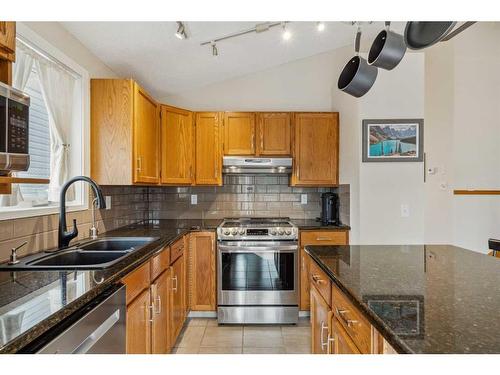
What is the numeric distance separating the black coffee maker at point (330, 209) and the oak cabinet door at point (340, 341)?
205 centimetres

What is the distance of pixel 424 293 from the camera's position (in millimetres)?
1089

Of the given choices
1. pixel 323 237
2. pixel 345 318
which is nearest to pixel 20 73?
pixel 345 318

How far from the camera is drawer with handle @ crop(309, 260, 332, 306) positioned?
59.4 inches

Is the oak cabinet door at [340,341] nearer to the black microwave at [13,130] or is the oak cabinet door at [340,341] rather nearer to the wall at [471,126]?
the black microwave at [13,130]

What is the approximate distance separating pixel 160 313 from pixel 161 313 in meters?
0.03

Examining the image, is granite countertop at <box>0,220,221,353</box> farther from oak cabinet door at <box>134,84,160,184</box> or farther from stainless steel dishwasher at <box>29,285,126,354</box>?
oak cabinet door at <box>134,84,160,184</box>

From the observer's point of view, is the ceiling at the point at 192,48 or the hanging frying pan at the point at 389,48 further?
the ceiling at the point at 192,48

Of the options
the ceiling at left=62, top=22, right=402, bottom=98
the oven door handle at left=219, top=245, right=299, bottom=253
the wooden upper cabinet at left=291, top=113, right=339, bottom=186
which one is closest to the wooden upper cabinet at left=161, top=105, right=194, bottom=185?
the ceiling at left=62, top=22, right=402, bottom=98

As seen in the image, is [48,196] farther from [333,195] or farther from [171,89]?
[333,195]

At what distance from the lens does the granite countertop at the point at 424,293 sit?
0.77 m

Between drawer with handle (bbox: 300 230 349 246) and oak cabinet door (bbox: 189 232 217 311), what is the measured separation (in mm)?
892

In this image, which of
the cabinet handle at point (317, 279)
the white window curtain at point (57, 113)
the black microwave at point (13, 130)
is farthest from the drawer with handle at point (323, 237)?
the black microwave at point (13, 130)

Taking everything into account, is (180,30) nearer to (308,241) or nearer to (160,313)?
(160,313)
